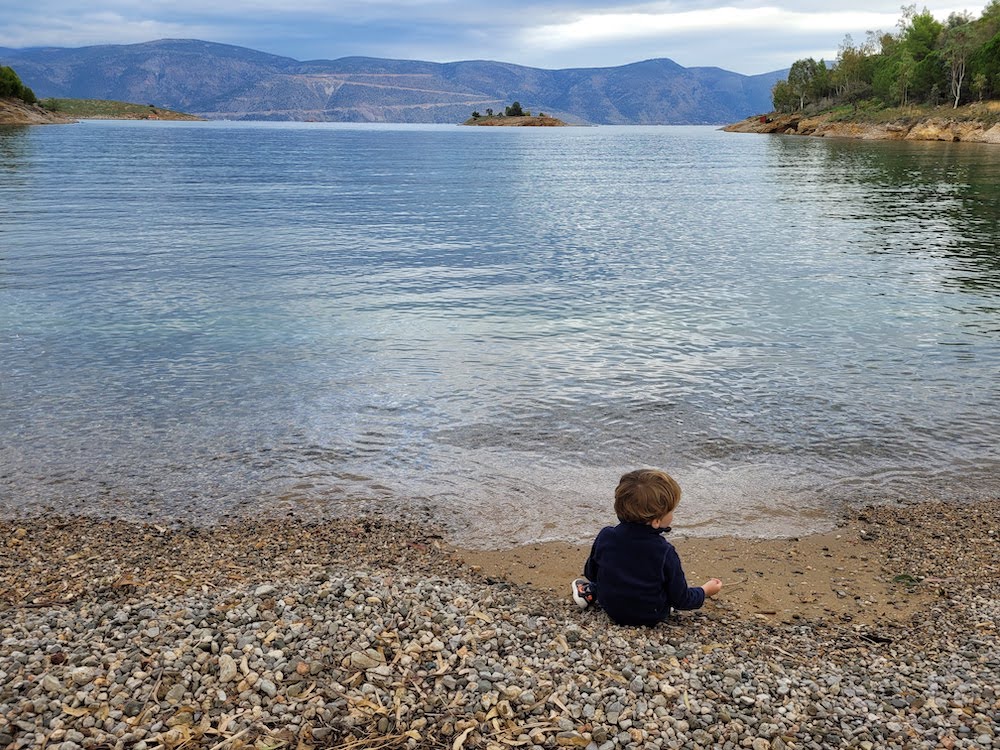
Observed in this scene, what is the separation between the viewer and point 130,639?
6.23 metres

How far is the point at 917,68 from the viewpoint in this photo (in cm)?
13912

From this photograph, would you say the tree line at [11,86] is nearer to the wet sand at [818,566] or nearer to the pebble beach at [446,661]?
the pebble beach at [446,661]

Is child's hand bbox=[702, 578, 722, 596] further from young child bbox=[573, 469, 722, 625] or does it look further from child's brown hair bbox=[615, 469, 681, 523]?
child's brown hair bbox=[615, 469, 681, 523]

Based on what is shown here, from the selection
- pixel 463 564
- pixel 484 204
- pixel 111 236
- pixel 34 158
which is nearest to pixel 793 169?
pixel 484 204

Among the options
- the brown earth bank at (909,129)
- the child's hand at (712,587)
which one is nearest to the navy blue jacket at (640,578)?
the child's hand at (712,587)

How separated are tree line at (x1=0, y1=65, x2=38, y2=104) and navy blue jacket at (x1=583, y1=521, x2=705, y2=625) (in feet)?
603

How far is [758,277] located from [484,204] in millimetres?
23921

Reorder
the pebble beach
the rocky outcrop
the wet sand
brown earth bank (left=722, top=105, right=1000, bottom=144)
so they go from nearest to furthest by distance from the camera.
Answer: the pebble beach
the wet sand
the rocky outcrop
brown earth bank (left=722, top=105, right=1000, bottom=144)

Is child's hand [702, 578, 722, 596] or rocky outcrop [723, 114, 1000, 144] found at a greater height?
rocky outcrop [723, 114, 1000, 144]

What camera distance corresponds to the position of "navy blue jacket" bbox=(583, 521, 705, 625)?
7.08 meters

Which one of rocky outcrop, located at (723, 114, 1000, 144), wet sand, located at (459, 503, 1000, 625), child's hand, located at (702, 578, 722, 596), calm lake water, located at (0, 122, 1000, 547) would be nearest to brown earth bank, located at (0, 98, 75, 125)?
calm lake water, located at (0, 122, 1000, 547)

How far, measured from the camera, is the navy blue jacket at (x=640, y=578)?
7082mm

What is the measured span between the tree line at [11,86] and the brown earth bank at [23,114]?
138cm

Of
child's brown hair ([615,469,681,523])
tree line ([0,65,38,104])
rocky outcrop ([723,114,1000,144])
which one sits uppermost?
tree line ([0,65,38,104])
